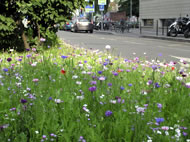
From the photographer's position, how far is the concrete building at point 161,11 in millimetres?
40344

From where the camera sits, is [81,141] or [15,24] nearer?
[81,141]

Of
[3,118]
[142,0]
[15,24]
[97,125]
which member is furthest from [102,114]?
[142,0]

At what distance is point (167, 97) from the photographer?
158 inches

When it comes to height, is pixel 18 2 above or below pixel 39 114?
above

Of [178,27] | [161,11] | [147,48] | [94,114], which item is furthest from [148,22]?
[94,114]

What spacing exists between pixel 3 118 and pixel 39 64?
306 centimetres

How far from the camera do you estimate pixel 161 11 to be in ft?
151

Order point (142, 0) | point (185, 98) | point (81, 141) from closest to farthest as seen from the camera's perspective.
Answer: point (81, 141) → point (185, 98) → point (142, 0)

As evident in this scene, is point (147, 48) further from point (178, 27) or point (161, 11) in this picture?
point (161, 11)

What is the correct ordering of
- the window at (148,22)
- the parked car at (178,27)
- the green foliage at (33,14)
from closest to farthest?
the green foliage at (33,14), the parked car at (178,27), the window at (148,22)

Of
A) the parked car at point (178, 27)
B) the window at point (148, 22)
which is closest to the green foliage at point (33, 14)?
the parked car at point (178, 27)

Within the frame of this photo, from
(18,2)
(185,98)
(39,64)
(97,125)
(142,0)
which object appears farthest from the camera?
(142,0)

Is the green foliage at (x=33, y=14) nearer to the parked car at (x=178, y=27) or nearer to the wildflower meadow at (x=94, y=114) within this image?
the wildflower meadow at (x=94, y=114)

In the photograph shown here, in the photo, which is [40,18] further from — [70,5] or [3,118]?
[3,118]
